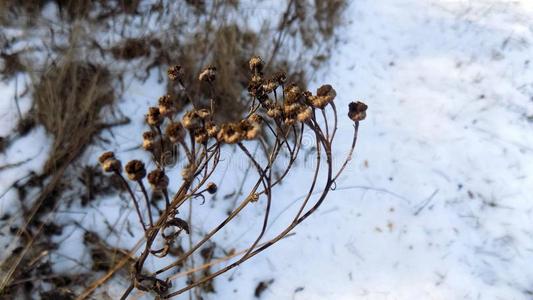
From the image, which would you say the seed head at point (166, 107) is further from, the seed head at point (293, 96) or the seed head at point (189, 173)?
the seed head at point (293, 96)

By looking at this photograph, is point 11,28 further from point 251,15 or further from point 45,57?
point 251,15

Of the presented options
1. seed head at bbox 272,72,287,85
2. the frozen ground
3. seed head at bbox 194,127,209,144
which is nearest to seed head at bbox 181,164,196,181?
seed head at bbox 194,127,209,144

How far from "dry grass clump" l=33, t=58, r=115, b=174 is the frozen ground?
0.09m

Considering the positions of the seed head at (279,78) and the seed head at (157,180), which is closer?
the seed head at (157,180)

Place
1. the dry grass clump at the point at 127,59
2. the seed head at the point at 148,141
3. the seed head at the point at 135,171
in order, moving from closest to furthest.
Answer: the seed head at the point at 135,171 → the seed head at the point at 148,141 → the dry grass clump at the point at 127,59

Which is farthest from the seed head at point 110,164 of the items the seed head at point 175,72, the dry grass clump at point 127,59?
the dry grass clump at point 127,59

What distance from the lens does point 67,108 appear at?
2.05m

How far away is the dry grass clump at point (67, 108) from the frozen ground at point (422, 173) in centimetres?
9

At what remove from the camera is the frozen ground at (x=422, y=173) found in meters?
2.04

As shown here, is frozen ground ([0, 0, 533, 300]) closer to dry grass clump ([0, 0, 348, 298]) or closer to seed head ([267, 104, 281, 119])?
dry grass clump ([0, 0, 348, 298])

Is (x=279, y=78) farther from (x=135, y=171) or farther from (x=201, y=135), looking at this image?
(x=135, y=171)

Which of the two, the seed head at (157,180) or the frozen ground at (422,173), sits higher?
the frozen ground at (422,173)

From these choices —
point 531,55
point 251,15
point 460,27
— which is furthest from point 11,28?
point 531,55

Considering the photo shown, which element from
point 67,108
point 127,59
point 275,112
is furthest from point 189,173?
point 127,59
